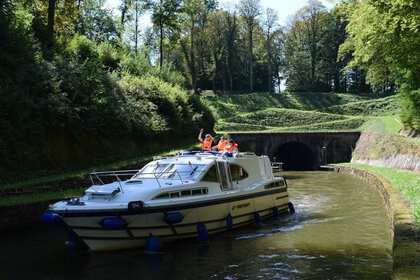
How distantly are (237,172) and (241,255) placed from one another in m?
4.37

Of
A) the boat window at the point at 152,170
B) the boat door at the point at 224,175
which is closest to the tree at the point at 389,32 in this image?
the boat door at the point at 224,175

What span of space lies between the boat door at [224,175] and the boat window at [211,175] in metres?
0.14

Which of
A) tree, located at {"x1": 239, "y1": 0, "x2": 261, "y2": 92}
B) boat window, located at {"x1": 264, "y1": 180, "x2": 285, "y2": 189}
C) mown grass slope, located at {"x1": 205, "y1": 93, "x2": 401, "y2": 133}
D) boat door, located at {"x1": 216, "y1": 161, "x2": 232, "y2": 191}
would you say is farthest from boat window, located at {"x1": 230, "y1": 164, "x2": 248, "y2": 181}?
tree, located at {"x1": 239, "y1": 0, "x2": 261, "y2": 92}

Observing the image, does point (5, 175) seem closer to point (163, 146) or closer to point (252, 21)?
point (163, 146)

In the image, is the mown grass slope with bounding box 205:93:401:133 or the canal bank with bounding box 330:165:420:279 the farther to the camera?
the mown grass slope with bounding box 205:93:401:133

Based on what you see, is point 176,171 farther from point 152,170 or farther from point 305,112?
point 305,112

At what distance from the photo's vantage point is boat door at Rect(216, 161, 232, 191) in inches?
567

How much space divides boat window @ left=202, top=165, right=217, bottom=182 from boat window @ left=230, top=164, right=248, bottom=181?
113 cm

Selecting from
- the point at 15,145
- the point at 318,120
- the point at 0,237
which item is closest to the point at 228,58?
the point at 318,120

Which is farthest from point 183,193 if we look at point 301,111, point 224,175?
point 301,111

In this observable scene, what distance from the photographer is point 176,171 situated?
13.2m

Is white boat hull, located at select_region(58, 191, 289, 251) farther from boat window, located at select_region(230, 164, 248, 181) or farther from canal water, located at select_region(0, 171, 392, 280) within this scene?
boat window, located at select_region(230, 164, 248, 181)

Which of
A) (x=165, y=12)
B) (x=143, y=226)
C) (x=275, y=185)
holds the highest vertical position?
(x=165, y=12)

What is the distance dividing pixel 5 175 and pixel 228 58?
6139 cm
